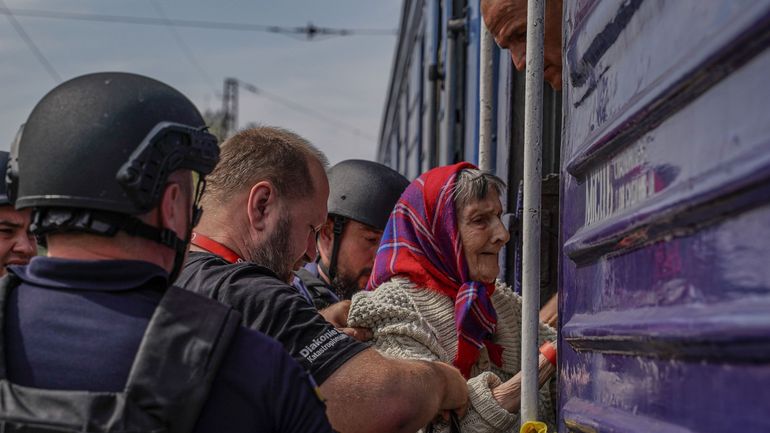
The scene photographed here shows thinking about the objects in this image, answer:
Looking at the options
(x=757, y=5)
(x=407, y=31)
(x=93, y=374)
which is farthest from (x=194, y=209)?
(x=407, y=31)

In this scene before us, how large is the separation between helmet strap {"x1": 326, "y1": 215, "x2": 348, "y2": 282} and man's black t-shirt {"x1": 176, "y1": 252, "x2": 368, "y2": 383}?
181cm

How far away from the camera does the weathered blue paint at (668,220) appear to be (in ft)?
2.98

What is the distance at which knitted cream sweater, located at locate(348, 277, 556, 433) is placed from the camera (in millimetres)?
2527

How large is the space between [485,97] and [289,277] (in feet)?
2.78

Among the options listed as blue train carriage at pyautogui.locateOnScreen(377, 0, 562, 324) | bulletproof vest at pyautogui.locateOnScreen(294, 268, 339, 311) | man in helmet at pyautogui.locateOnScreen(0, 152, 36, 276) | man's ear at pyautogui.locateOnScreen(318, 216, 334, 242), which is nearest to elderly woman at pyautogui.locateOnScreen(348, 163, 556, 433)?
blue train carriage at pyautogui.locateOnScreen(377, 0, 562, 324)

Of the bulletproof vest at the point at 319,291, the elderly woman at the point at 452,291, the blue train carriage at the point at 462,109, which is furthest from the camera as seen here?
Answer: the bulletproof vest at the point at 319,291

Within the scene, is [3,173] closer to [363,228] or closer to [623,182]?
[363,228]

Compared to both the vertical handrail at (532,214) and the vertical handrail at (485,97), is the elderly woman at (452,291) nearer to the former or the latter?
the vertical handrail at (485,97)

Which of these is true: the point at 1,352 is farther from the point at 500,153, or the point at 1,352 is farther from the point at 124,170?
the point at 500,153

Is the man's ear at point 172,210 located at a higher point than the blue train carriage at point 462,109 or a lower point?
lower

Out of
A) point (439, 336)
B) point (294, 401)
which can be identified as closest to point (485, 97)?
point (439, 336)

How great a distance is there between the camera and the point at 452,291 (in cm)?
277

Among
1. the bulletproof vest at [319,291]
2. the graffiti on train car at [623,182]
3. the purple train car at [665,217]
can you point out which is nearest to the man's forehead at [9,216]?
the bulletproof vest at [319,291]

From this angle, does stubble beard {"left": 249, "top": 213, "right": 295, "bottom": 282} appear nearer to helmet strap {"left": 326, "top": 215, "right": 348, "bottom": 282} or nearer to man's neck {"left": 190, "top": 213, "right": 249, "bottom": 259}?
man's neck {"left": 190, "top": 213, "right": 249, "bottom": 259}
